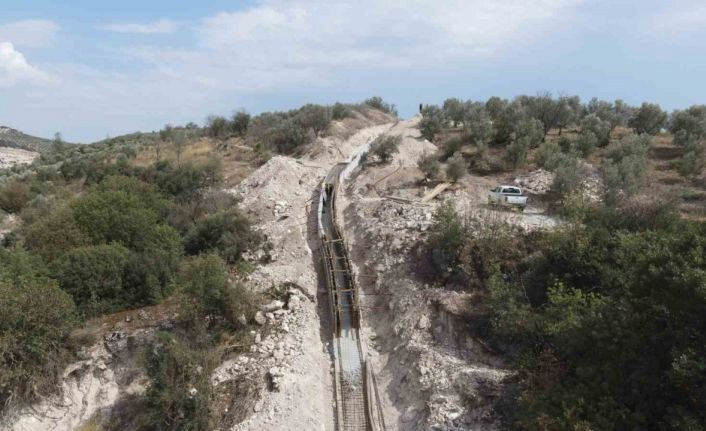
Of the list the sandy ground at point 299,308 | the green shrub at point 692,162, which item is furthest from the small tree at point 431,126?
the green shrub at point 692,162

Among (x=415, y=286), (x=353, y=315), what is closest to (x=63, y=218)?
(x=353, y=315)

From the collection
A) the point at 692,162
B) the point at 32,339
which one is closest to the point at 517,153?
the point at 692,162

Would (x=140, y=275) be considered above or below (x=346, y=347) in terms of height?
above

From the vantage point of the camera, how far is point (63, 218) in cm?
2098

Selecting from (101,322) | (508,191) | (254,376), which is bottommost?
(254,376)

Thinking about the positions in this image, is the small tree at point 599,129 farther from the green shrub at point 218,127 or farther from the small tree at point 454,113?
the green shrub at point 218,127

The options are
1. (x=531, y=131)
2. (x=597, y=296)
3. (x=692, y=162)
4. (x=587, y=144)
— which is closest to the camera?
(x=597, y=296)

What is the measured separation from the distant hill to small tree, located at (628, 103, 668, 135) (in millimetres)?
94452

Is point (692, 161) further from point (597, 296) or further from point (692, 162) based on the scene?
point (597, 296)

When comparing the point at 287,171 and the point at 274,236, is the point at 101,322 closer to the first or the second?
the point at 274,236

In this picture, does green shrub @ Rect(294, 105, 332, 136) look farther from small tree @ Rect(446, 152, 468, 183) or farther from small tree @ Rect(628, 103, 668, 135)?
small tree @ Rect(628, 103, 668, 135)

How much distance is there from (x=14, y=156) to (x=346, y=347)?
74.9 meters

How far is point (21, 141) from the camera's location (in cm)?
9019

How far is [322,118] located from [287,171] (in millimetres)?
12850
